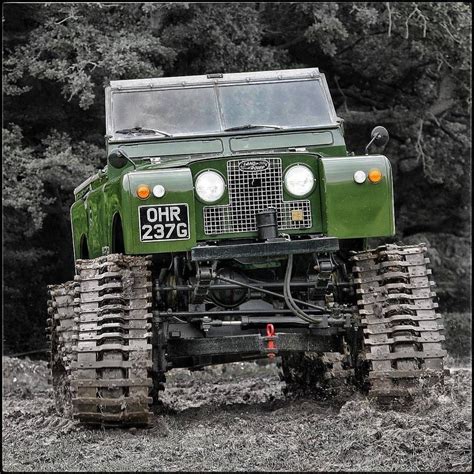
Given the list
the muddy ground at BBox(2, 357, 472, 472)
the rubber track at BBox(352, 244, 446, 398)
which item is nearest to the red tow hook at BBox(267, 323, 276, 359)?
the muddy ground at BBox(2, 357, 472, 472)

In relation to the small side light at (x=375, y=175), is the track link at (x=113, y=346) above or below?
below

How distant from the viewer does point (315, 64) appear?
24656 millimetres

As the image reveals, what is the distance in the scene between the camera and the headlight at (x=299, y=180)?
32.2ft

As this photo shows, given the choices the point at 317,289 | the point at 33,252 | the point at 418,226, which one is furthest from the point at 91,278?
the point at 418,226

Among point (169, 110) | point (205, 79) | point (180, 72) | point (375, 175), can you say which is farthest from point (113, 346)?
point (180, 72)

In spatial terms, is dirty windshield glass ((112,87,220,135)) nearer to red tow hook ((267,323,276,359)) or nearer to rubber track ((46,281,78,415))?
rubber track ((46,281,78,415))

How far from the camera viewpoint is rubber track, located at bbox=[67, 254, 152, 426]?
9016 millimetres

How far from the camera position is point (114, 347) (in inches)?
356

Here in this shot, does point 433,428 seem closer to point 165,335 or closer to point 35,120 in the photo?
point 165,335

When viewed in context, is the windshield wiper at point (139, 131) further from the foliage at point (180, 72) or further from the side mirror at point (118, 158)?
the foliage at point (180, 72)

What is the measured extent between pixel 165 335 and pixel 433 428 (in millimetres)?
2647

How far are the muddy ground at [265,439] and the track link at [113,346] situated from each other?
0.68 feet

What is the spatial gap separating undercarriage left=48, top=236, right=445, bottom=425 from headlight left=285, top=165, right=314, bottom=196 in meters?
0.53

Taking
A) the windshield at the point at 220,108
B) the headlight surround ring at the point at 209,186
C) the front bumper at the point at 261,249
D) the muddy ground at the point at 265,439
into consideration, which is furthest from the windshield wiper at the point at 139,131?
the muddy ground at the point at 265,439
